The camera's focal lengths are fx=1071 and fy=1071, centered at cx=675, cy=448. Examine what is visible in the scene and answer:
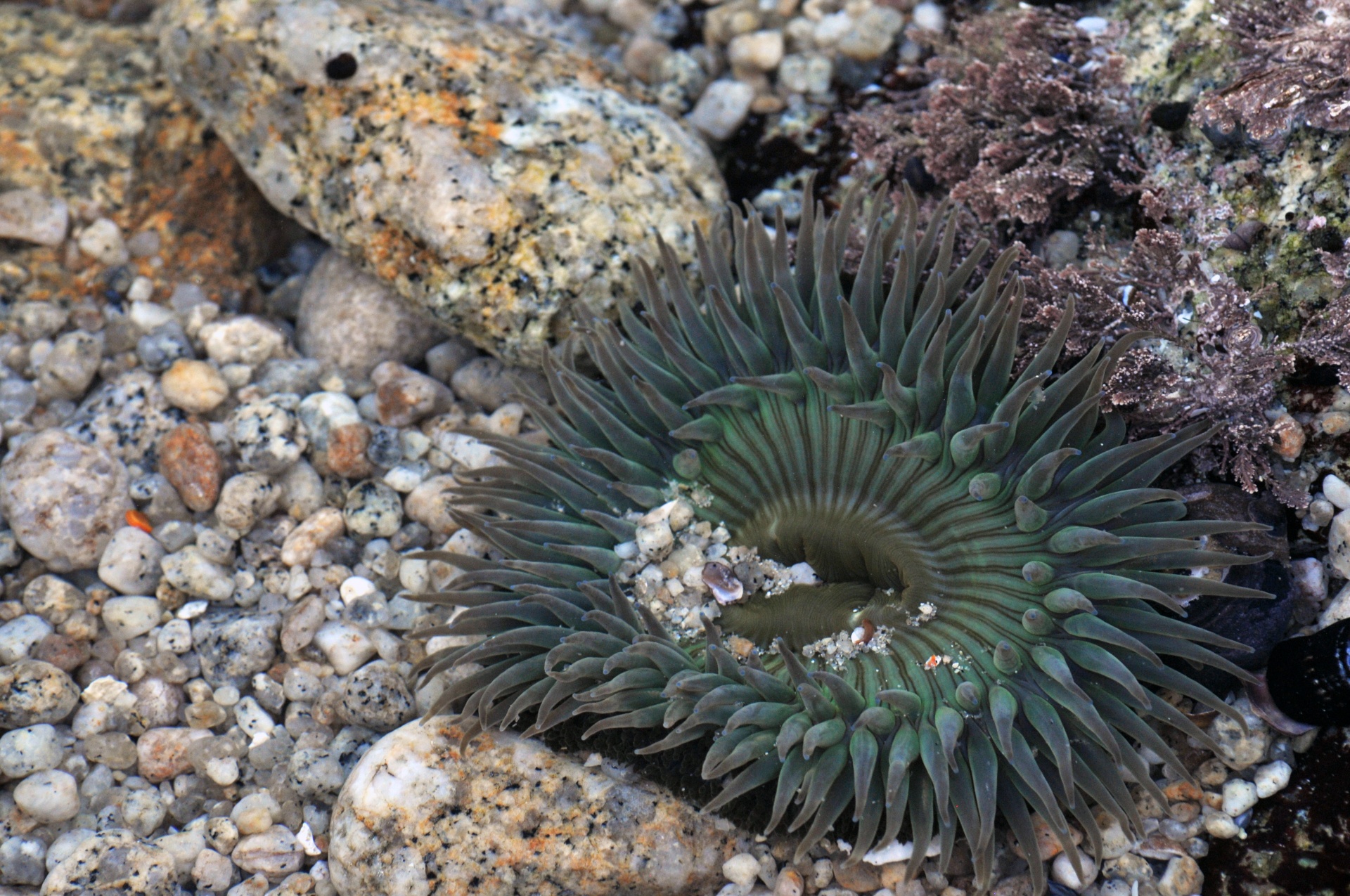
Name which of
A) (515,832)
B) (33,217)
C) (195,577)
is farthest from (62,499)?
(515,832)

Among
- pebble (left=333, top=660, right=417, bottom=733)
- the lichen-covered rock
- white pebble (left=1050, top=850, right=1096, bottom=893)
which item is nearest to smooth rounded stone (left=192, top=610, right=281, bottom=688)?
pebble (left=333, top=660, right=417, bottom=733)

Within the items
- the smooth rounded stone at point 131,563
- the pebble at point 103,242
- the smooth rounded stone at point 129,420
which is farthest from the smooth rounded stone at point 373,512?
the pebble at point 103,242

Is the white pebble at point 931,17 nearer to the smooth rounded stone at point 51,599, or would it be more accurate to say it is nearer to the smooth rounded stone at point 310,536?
the smooth rounded stone at point 310,536

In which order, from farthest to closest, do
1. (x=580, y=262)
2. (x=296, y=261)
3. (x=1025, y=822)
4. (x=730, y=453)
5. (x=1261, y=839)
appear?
(x=296, y=261)
(x=580, y=262)
(x=730, y=453)
(x=1261, y=839)
(x=1025, y=822)

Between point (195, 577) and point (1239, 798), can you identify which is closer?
point (1239, 798)

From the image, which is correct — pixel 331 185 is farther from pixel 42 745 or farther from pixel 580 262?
pixel 42 745

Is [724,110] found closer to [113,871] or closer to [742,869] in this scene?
[742,869]

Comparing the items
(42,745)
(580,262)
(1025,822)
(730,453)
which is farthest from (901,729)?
(42,745)
